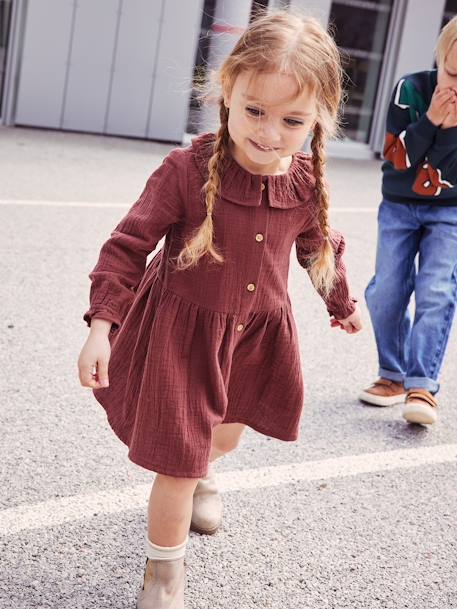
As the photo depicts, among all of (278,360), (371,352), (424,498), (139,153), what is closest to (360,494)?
(424,498)

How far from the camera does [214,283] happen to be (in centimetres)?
248

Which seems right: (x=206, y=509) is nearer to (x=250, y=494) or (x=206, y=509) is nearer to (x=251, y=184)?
(x=250, y=494)

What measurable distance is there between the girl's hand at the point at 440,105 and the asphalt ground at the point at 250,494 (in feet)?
4.22

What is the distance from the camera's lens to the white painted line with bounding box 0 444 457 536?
2.92 meters

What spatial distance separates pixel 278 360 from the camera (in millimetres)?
2621

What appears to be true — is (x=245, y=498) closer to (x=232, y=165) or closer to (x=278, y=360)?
(x=278, y=360)

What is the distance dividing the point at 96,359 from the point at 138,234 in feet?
1.08

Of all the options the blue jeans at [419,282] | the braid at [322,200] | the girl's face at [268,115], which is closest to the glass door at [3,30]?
the blue jeans at [419,282]

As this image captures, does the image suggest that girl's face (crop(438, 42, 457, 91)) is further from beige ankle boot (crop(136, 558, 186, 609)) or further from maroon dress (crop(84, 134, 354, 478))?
beige ankle boot (crop(136, 558, 186, 609))

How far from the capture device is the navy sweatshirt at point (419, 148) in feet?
12.9

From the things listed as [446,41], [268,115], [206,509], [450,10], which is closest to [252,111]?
[268,115]

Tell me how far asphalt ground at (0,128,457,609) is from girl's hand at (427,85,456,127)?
50.6 inches

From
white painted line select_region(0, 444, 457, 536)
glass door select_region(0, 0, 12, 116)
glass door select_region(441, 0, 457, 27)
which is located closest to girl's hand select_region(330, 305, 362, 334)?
white painted line select_region(0, 444, 457, 536)

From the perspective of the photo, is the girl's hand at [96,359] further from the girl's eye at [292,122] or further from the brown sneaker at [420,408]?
the brown sneaker at [420,408]
